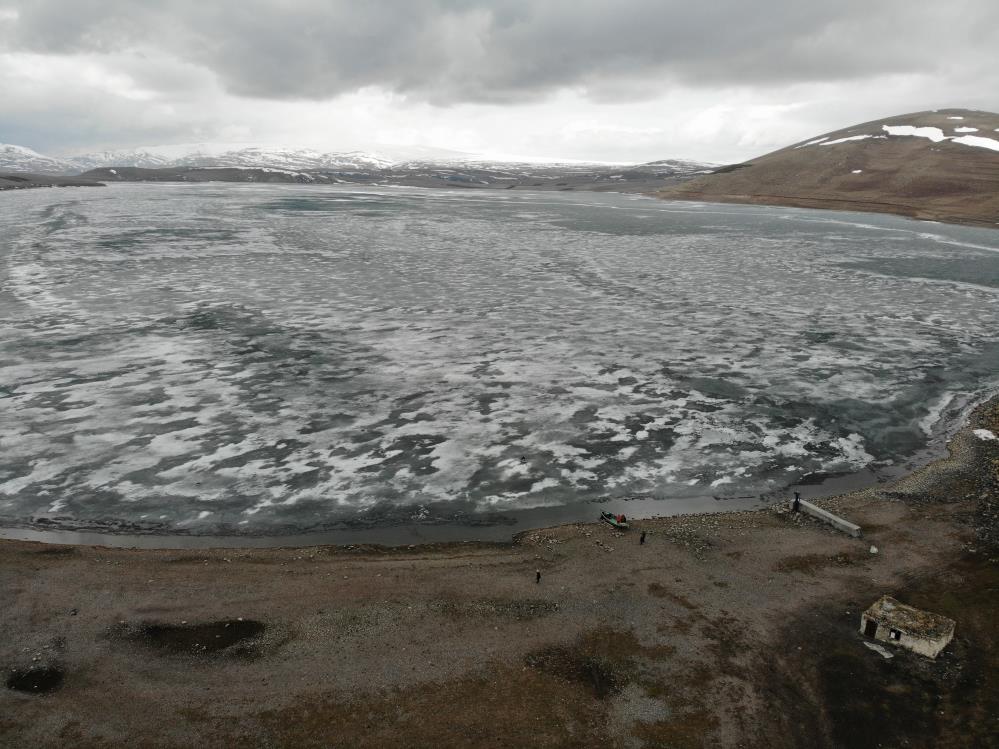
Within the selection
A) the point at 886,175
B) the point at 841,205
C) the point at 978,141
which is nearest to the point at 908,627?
the point at 841,205

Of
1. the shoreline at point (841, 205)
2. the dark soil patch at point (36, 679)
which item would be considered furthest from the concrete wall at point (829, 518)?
the shoreline at point (841, 205)

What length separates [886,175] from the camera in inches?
4286

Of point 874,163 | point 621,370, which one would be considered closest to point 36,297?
point 621,370

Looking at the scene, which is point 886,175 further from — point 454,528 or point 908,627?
point 454,528

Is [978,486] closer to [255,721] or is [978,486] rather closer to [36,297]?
[255,721]

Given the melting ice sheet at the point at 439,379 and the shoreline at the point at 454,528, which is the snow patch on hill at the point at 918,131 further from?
the shoreline at the point at 454,528

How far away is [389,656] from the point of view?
9.05 meters

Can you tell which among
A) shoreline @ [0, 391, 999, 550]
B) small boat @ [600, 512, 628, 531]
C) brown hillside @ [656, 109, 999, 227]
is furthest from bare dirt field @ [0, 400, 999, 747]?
brown hillside @ [656, 109, 999, 227]

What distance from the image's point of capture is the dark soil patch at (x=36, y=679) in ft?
27.2

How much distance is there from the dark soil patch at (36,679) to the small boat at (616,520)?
9639 millimetres

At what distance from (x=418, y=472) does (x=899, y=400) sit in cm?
1582

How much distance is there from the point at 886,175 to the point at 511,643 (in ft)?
421

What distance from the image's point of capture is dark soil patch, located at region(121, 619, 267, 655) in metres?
9.05

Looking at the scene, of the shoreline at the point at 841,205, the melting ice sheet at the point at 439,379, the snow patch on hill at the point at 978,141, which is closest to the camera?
the melting ice sheet at the point at 439,379
